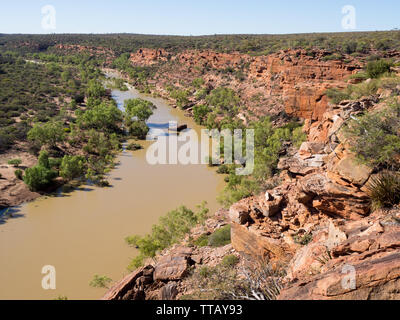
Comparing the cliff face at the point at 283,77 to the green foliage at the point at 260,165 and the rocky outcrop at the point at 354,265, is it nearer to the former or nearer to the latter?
the green foliage at the point at 260,165

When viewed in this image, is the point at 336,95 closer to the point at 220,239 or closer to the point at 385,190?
the point at 220,239

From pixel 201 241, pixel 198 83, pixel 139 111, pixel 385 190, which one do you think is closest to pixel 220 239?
pixel 201 241

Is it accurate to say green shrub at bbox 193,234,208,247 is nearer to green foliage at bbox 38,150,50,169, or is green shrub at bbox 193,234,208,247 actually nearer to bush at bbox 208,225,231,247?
bush at bbox 208,225,231,247

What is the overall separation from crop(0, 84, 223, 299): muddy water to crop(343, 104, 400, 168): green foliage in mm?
13326

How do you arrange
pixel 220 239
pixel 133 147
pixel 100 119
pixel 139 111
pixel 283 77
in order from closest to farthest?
1. pixel 220 239
2. pixel 133 147
3. pixel 100 119
4. pixel 283 77
5. pixel 139 111

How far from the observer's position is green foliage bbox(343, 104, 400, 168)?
8.18 metres

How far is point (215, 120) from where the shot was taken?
43.1 metres

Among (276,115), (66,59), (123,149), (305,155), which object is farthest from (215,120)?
(66,59)

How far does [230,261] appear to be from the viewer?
1047 cm

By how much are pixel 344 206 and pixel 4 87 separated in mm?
63765

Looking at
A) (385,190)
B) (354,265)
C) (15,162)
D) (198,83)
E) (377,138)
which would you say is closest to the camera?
(354,265)

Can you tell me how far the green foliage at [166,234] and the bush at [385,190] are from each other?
10.4 m

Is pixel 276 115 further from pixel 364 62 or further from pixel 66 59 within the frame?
pixel 66 59

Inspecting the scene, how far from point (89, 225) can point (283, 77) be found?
1229 inches
